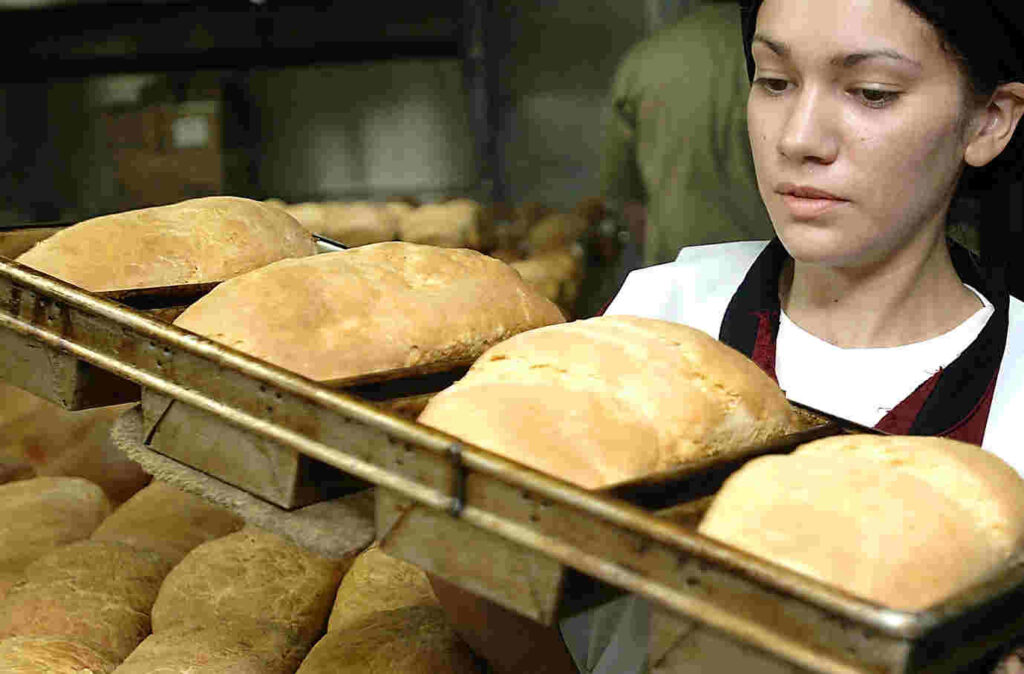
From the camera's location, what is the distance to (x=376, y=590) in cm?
180

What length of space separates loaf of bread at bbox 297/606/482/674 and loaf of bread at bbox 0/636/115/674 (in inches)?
11.9

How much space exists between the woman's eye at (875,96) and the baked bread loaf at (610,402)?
38cm

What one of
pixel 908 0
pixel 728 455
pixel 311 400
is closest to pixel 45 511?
pixel 311 400

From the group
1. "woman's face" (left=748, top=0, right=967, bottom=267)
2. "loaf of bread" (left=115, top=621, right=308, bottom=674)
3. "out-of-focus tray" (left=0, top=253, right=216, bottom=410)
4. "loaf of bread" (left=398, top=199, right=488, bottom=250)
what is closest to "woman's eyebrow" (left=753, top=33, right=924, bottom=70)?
"woman's face" (left=748, top=0, right=967, bottom=267)

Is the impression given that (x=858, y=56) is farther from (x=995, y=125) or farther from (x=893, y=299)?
(x=893, y=299)

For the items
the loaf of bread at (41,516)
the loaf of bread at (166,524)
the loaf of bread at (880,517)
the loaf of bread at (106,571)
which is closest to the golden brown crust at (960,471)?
the loaf of bread at (880,517)

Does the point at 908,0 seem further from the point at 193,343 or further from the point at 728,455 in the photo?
the point at 193,343

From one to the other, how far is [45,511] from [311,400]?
53.1 inches

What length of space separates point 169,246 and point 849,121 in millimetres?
870

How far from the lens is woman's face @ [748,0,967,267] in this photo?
138cm

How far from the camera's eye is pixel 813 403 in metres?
1.69

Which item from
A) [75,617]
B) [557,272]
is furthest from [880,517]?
[557,272]

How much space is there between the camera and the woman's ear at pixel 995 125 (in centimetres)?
155

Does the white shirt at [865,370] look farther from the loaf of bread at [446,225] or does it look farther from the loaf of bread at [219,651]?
the loaf of bread at [446,225]
